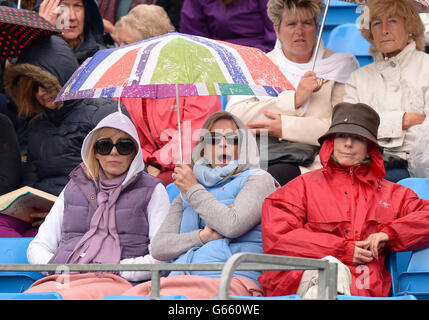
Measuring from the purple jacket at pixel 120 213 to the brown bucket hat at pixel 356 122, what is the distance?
44.6 inches

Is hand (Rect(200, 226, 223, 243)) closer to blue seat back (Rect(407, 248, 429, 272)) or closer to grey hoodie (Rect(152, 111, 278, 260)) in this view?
grey hoodie (Rect(152, 111, 278, 260))

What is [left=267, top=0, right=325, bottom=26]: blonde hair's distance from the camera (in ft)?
20.4

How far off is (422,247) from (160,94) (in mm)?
1779

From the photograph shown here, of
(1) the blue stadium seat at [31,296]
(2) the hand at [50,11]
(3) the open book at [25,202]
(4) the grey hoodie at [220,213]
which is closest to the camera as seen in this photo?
(1) the blue stadium seat at [31,296]

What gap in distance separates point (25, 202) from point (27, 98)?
0.90 meters

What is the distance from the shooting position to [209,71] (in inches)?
175

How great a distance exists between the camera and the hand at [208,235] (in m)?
4.66

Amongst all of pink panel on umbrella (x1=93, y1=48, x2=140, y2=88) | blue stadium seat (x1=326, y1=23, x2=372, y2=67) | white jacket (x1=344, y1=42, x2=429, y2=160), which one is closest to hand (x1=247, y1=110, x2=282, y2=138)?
white jacket (x1=344, y1=42, x2=429, y2=160)

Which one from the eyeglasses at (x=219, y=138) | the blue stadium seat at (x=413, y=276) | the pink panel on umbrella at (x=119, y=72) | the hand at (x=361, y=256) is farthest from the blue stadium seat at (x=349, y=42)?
the hand at (x=361, y=256)

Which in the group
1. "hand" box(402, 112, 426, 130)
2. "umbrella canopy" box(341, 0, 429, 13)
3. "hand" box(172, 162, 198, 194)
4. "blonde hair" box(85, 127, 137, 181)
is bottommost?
"hand" box(172, 162, 198, 194)

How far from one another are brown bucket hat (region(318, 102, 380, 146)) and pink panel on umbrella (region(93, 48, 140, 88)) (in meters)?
1.17

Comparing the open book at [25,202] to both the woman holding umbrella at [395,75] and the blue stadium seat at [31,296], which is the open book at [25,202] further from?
the woman holding umbrella at [395,75]

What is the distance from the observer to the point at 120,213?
5.00 m
